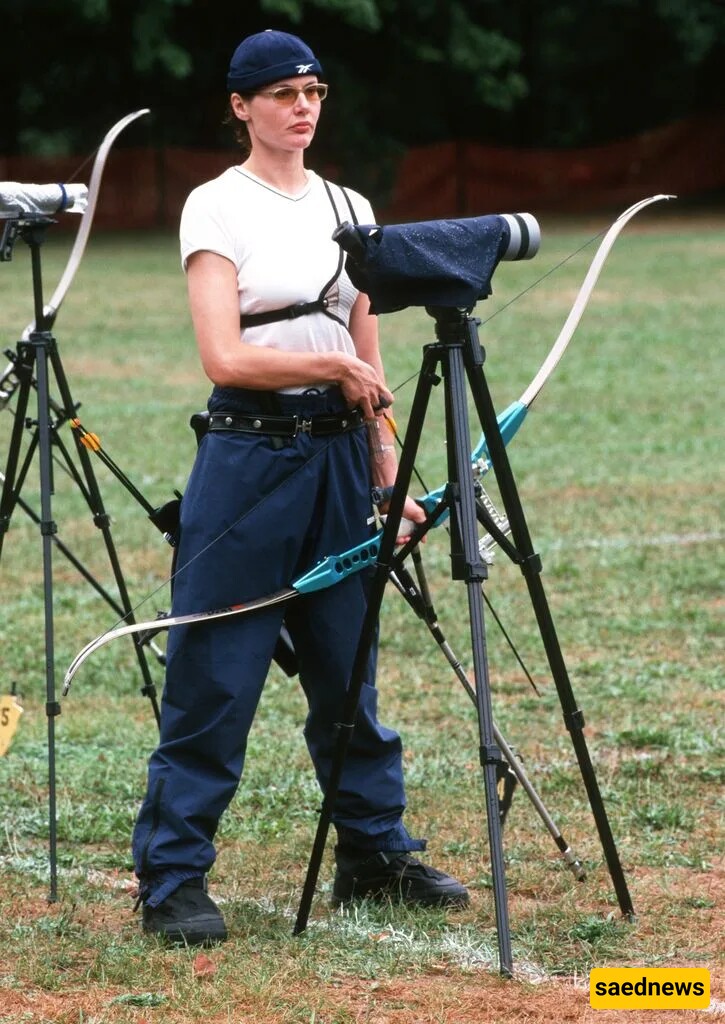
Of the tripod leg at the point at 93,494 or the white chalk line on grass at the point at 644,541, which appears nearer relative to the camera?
the tripod leg at the point at 93,494

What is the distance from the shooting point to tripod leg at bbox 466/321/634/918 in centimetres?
402

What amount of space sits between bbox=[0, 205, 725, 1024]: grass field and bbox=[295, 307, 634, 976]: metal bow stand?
0.31 metres

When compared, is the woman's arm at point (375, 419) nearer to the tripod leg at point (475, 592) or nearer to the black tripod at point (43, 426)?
the tripod leg at point (475, 592)

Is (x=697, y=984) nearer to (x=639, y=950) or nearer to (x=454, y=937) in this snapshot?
(x=639, y=950)

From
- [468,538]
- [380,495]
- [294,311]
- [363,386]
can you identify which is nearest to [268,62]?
[294,311]

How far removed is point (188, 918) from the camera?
4242 mm

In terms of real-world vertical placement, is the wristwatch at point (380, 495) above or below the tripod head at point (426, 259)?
below

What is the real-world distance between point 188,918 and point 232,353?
138 cm

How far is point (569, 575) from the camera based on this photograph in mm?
8539

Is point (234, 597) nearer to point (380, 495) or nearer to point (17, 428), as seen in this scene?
point (380, 495)

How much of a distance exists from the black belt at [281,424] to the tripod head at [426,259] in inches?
14.1

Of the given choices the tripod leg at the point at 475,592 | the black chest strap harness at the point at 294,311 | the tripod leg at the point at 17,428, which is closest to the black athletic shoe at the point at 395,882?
the tripod leg at the point at 475,592

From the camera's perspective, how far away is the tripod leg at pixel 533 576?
4020 millimetres

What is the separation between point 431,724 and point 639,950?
2287mm
